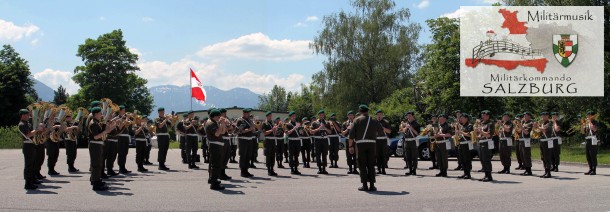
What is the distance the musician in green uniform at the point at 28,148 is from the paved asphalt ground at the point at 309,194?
0.97 feet

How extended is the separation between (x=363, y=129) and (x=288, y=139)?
16.2 ft

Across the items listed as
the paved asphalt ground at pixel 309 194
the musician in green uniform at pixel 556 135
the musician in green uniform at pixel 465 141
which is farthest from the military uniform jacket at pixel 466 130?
the musician in green uniform at pixel 556 135

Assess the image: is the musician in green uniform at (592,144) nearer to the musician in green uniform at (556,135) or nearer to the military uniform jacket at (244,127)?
the musician in green uniform at (556,135)

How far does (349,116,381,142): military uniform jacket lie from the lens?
11712 mm

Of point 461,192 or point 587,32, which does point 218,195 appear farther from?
point 587,32

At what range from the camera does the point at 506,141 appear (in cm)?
1662

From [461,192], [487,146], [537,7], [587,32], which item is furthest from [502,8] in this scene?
[461,192]

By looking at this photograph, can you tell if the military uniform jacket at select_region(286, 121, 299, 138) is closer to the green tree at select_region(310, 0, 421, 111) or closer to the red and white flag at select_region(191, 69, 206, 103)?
the red and white flag at select_region(191, 69, 206, 103)

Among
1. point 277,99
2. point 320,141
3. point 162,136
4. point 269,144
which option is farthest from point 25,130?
point 277,99

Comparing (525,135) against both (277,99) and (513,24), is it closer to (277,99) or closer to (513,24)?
(513,24)

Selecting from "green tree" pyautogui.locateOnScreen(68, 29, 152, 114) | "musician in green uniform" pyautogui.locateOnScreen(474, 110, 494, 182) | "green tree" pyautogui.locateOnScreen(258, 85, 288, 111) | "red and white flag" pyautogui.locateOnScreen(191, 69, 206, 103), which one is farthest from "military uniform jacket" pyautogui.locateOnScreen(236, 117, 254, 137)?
"green tree" pyautogui.locateOnScreen(258, 85, 288, 111)

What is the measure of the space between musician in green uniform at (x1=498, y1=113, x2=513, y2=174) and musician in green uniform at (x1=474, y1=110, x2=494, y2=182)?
172 centimetres


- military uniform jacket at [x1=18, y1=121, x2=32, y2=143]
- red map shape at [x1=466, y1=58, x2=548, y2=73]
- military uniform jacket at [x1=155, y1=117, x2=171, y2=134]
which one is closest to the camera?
military uniform jacket at [x1=18, y1=121, x2=32, y2=143]

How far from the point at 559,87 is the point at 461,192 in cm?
1935
